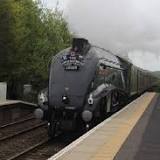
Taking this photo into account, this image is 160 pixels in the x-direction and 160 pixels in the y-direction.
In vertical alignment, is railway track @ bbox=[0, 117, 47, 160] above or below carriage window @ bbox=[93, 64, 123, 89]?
below

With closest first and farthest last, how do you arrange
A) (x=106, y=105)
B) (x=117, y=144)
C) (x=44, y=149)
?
1. (x=117, y=144)
2. (x=44, y=149)
3. (x=106, y=105)

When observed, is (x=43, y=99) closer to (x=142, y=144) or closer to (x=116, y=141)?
(x=116, y=141)

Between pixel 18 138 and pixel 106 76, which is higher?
pixel 106 76

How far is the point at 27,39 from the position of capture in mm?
43312

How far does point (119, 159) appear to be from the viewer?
11.2 metres

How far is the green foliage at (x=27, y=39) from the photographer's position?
38.3 metres

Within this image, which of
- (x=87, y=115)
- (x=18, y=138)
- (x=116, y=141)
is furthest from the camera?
(x=18, y=138)

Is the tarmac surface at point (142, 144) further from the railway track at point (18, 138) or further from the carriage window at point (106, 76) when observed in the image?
the railway track at point (18, 138)

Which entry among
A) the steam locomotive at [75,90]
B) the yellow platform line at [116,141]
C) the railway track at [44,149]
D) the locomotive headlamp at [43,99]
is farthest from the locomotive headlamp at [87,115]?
the locomotive headlamp at [43,99]

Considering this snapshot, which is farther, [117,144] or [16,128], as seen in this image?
[16,128]

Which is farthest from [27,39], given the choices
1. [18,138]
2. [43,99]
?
[43,99]

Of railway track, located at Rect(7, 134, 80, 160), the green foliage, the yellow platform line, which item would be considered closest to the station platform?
the yellow platform line

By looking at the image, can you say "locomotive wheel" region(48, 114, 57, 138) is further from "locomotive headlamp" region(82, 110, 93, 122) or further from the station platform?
the station platform

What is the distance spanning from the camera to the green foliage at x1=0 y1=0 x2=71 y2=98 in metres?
38.3
